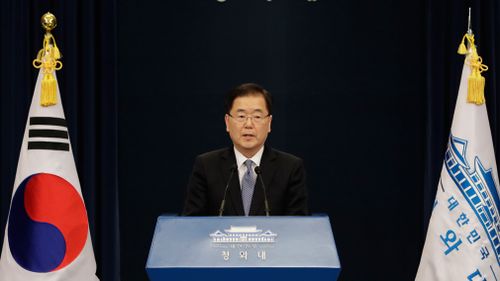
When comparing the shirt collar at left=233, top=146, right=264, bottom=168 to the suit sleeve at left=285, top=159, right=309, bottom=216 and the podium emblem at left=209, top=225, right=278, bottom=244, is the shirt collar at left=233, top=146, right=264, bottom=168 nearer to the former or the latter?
the suit sleeve at left=285, top=159, right=309, bottom=216

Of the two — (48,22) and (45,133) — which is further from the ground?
(48,22)

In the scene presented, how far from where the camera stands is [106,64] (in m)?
4.52

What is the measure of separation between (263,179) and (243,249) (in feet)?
3.26

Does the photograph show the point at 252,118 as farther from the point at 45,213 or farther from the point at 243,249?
the point at 45,213

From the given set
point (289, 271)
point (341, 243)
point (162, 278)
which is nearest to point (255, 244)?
point (289, 271)

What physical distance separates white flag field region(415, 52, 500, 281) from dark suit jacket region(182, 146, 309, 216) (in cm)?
105

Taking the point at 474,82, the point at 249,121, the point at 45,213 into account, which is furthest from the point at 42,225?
the point at 474,82

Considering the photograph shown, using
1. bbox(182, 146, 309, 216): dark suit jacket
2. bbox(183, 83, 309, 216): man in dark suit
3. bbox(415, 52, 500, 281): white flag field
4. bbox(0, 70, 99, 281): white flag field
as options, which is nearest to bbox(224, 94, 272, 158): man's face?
bbox(183, 83, 309, 216): man in dark suit

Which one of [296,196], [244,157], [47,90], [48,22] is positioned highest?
[48,22]

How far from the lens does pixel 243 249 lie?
6.81 ft

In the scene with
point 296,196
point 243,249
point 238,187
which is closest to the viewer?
point 243,249

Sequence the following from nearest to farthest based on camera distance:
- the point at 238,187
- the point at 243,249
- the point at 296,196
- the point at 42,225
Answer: the point at 243,249, the point at 238,187, the point at 296,196, the point at 42,225

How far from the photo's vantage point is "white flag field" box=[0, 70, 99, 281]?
3.61 meters

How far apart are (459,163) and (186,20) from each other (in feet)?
6.35
